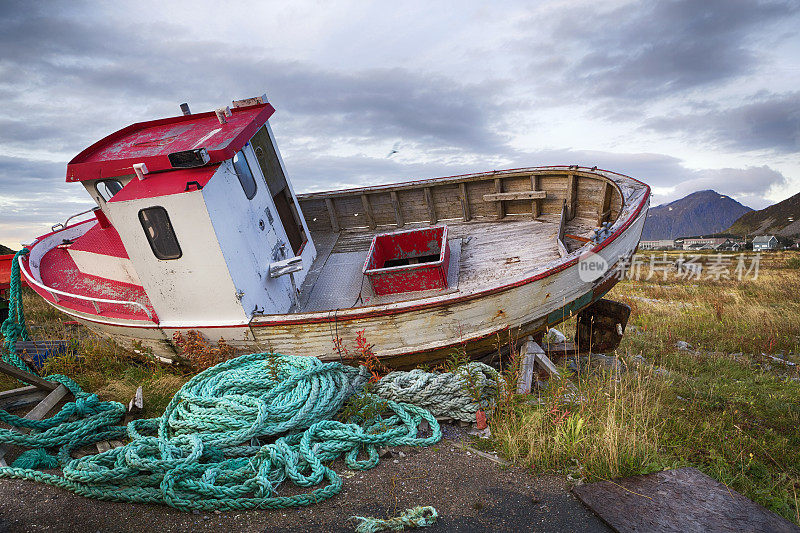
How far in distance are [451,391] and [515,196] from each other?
17.3 feet

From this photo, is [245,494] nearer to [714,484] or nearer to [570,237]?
[714,484]

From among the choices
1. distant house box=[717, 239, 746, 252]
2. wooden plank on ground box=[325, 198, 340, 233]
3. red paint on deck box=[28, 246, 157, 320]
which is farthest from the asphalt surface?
distant house box=[717, 239, 746, 252]

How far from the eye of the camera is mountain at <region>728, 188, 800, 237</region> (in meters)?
75.2

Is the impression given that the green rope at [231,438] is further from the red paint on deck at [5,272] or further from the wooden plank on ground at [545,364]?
the red paint on deck at [5,272]

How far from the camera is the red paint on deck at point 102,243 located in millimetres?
7043

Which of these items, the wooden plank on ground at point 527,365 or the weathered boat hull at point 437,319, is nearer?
the wooden plank on ground at point 527,365

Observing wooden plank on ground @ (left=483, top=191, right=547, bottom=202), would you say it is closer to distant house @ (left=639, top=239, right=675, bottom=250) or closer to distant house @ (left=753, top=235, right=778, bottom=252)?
distant house @ (left=639, top=239, right=675, bottom=250)

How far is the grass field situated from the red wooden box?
2.33 metres

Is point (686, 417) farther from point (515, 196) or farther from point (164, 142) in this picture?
point (164, 142)

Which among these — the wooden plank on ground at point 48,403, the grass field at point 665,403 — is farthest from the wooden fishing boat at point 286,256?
the wooden plank on ground at point 48,403

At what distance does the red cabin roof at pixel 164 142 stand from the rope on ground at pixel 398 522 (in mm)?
4727

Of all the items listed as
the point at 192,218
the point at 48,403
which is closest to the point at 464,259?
the point at 192,218

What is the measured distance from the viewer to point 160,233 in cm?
552

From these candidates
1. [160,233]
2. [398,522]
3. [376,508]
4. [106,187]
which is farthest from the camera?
[106,187]
